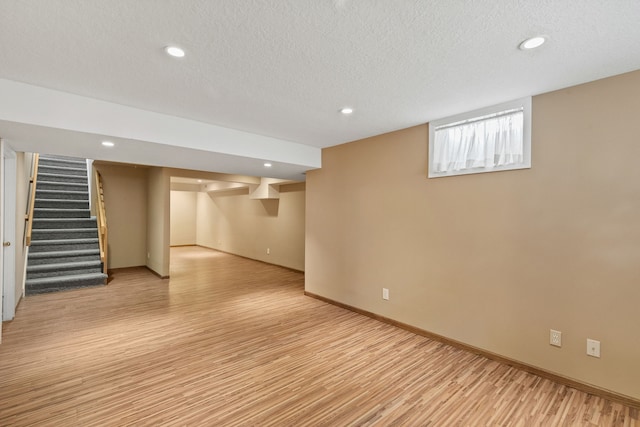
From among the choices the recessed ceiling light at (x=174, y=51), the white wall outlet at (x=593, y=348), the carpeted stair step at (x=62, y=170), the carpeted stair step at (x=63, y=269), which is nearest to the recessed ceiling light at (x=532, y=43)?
the recessed ceiling light at (x=174, y=51)

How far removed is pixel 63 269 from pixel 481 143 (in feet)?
22.5

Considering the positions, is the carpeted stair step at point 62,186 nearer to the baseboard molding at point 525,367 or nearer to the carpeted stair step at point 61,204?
the carpeted stair step at point 61,204

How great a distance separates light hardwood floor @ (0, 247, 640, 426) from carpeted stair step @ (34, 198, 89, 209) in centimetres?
296

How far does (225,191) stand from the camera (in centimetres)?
950

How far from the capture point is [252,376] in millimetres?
2422

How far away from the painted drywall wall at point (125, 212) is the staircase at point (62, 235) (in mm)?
514

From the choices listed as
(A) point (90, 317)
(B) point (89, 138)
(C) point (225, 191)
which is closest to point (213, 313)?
(A) point (90, 317)

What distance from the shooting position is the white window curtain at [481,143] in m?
2.58

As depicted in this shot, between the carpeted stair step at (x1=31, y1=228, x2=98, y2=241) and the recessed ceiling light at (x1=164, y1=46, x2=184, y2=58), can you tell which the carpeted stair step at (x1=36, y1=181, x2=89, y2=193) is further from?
the recessed ceiling light at (x1=164, y1=46, x2=184, y2=58)

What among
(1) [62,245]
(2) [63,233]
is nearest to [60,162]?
(2) [63,233]

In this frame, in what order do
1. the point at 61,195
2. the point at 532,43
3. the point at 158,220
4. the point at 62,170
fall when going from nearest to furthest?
the point at 532,43
the point at 158,220
the point at 61,195
the point at 62,170

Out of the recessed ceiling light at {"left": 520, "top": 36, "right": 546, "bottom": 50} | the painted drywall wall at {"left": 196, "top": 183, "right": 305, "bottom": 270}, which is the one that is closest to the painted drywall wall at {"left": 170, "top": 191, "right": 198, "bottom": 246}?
the painted drywall wall at {"left": 196, "top": 183, "right": 305, "bottom": 270}

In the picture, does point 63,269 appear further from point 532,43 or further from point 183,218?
point 532,43

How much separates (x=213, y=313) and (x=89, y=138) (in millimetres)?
2542
